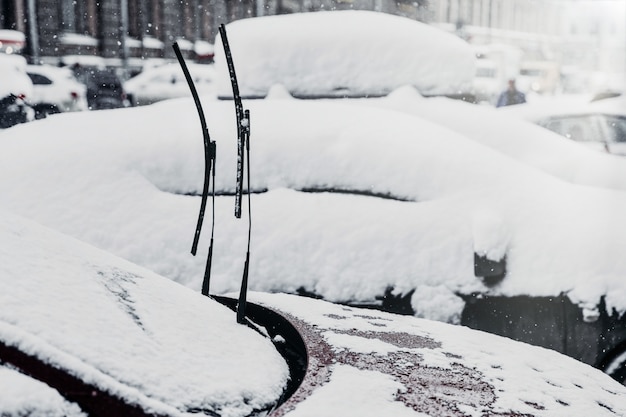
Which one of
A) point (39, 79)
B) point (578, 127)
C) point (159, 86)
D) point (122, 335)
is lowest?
point (159, 86)

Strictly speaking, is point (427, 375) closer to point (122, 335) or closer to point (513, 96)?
point (122, 335)

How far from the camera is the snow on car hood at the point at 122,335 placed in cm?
105

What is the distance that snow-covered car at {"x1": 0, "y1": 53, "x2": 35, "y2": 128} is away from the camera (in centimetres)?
878

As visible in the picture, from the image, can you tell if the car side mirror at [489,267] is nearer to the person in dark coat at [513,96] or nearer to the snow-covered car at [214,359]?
the snow-covered car at [214,359]

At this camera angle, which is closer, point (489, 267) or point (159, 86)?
point (489, 267)

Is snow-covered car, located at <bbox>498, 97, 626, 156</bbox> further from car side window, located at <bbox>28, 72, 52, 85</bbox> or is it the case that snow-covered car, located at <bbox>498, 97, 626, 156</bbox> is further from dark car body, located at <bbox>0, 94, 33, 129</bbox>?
car side window, located at <bbox>28, 72, 52, 85</bbox>

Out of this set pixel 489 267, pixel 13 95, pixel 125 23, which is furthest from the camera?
pixel 125 23

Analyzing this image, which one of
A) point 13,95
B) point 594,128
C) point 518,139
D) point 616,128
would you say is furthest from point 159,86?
point 518,139

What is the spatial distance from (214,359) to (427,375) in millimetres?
435

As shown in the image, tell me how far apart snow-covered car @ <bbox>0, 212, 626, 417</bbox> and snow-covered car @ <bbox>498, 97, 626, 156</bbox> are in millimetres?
5613

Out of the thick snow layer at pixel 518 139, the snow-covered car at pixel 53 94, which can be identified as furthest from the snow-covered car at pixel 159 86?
the thick snow layer at pixel 518 139

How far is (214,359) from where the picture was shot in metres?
1.33

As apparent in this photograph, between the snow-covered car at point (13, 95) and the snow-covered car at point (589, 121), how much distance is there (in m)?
6.25

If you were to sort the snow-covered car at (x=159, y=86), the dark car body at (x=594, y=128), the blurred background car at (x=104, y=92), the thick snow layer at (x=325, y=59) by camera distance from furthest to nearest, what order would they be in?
the snow-covered car at (x=159, y=86), the blurred background car at (x=104, y=92), the dark car body at (x=594, y=128), the thick snow layer at (x=325, y=59)
